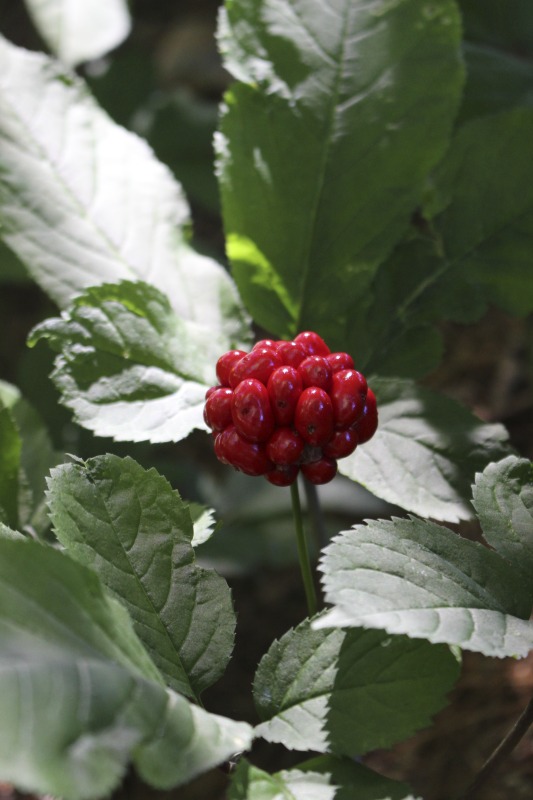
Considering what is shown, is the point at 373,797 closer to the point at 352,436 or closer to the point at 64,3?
the point at 352,436

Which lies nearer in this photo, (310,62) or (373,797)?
(373,797)

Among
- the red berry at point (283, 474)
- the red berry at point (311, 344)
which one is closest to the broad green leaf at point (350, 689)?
the red berry at point (283, 474)

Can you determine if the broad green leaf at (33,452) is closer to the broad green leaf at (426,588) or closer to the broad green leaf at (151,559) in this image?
the broad green leaf at (151,559)

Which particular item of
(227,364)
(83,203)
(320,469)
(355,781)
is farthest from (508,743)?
(83,203)

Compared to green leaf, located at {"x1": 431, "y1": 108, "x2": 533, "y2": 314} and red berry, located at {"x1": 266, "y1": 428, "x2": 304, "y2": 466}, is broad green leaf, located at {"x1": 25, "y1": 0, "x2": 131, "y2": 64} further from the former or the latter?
red berry, located at {"x1": 266, "y1": 428, "x2": 304, "y2": 466}

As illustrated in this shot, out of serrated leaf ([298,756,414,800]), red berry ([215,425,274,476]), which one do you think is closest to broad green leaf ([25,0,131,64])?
red berry ([215,425,274,476])

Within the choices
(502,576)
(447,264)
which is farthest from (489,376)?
(502,576)
